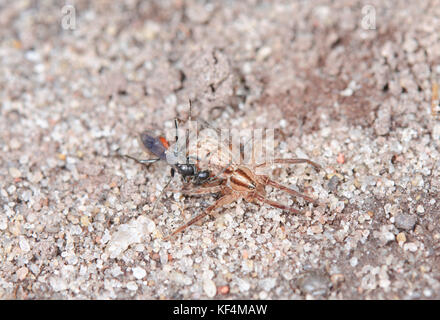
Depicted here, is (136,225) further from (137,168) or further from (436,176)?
(436,176)

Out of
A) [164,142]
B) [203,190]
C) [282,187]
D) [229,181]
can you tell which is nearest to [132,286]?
[203,190]

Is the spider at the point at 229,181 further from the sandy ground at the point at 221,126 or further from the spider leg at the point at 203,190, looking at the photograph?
the sandy ground at the point at 221,126

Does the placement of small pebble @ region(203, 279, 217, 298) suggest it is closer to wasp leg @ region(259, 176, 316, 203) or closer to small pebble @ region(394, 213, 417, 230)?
wasp leg @ region(259, 176, 316, 203)

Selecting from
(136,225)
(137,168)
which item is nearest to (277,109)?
(137,168)

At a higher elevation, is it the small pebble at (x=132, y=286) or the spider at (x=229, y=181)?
the spider at (x=229, y=181)

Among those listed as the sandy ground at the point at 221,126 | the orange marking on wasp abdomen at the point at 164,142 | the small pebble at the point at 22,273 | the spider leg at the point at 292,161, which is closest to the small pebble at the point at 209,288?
the sandy ground at the point at 221,126

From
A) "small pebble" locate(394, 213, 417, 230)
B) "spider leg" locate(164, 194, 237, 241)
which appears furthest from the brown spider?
"small pebble" locate(394, 213, 417, 230)

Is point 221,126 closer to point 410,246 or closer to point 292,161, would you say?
point 292,161
